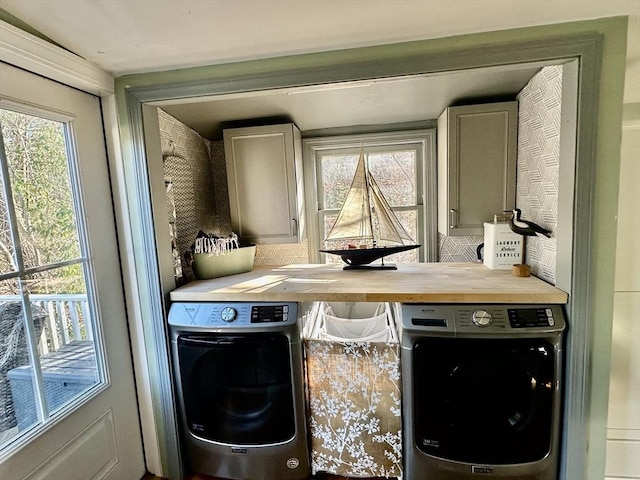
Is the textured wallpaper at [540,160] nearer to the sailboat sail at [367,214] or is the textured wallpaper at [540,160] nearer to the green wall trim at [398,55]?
the green wall trim at [398,55]

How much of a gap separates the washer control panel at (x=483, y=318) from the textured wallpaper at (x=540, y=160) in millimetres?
225

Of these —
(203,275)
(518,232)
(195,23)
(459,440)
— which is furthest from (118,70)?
(459,440)

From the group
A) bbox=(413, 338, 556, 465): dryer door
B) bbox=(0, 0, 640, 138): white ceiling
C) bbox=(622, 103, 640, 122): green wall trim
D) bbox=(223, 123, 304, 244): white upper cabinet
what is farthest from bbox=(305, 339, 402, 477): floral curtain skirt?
bbox=(622, 103, 640, 122): green wall trim

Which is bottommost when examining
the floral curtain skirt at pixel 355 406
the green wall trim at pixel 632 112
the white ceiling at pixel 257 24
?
Result: the floral curtain skirt at pixel 355 406

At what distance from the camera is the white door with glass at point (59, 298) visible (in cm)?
98

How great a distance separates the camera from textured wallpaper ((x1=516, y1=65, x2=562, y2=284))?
4.23 feet

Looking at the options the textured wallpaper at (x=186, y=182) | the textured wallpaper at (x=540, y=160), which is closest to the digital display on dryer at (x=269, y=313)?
the textured wallpaper at (x=186, y=182)

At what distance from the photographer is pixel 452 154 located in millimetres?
1727

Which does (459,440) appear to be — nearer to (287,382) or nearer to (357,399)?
(357,399)

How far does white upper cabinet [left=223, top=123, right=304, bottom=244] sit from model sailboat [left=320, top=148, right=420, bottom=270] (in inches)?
13.9

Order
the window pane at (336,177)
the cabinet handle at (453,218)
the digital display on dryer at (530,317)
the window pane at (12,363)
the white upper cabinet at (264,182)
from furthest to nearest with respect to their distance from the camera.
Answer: the window pane at (336,177), the white upper cabinet at (264,182), the cabinet handle at (453,218), the digital display on dryer at (530,317), the window pane at (12,363)

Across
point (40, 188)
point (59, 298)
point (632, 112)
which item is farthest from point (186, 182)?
point (632, 112)

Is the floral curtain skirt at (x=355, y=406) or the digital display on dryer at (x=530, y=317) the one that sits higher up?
the digital display on dryer at (x=530, y=317)

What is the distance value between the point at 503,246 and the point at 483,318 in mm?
591
